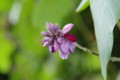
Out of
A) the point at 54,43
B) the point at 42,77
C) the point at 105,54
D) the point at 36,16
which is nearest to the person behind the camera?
the point at 105,54

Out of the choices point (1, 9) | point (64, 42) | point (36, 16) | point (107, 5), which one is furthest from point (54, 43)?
point (1, 9)

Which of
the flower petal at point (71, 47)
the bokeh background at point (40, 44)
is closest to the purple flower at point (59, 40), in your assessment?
the flower petal at point (71, 47)

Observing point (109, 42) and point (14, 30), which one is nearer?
point (109, 42)

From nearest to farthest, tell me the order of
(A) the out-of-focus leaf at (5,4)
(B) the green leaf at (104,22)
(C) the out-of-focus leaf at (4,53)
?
(B) the green leaf at (104,22) → (A) the out-of-focus leaf at (5,4) → (C) the out-of-focus leaf at (4,53)

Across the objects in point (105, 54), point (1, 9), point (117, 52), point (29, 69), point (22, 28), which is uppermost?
point (1, 9)

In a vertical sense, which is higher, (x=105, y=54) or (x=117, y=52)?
(x=117, y=52)

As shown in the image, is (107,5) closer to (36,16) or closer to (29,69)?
(36,16)

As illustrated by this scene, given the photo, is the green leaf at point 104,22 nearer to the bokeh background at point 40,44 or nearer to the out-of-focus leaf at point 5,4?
the bokeh background at point 40,44

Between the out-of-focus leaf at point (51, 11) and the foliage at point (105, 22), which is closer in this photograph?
the foliage at point (105, 22)
